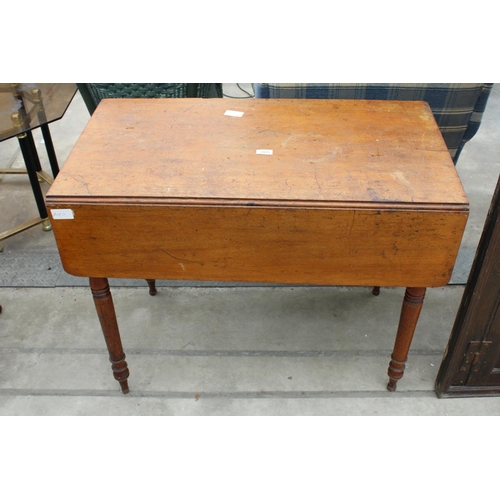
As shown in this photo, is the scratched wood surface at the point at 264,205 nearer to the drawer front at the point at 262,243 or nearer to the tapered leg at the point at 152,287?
the drawer front at the point at 262,243

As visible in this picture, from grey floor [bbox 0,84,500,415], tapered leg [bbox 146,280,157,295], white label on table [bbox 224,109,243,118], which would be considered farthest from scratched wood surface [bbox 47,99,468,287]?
tapered leg [bbox 146,280,157,295]

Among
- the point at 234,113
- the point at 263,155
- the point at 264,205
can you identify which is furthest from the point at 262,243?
the point at 234,113

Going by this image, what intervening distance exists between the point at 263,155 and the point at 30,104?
4.99ft

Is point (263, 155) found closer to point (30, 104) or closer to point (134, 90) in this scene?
point (134, 90)

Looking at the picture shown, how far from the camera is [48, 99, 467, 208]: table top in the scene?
5.10ft

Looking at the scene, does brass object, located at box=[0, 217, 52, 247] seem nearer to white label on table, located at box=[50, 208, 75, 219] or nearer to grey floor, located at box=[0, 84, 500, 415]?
grey floor, located at box=[0, 84, 500, 415]

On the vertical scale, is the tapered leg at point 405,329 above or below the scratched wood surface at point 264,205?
below

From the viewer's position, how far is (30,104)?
2656 millimetres

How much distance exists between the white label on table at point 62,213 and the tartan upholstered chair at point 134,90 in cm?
124

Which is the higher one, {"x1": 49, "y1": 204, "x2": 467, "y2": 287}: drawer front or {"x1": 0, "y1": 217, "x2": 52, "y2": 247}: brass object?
{"x1": 49, "y1": 204, "x2": 467, "y2": 287}: drawer front

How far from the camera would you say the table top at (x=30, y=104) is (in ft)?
8.16

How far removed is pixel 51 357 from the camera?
2240 mm

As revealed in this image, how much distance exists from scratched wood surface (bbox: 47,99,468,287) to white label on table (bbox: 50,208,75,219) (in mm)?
11

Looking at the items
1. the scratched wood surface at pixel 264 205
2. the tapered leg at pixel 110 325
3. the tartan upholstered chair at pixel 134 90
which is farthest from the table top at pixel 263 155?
the tartan upholstered chair at pixel 134 90
